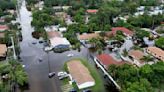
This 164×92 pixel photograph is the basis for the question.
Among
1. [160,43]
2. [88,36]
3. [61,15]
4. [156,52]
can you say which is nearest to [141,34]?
[160,43]

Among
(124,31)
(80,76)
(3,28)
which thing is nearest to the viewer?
(80,76)

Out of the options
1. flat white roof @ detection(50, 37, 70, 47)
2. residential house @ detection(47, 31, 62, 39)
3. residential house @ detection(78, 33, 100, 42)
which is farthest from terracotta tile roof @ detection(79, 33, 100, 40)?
residential house @ detection(47, 31, 62, 39)

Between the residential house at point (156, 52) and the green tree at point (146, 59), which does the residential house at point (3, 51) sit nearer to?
the green tree at point (146, 59)

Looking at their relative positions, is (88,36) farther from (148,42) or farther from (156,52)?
(156,52)

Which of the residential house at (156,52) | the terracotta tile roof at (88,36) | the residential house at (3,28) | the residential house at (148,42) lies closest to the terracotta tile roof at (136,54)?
the residential house at (156,52)

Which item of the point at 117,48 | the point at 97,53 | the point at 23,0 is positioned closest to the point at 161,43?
the point at 117,48

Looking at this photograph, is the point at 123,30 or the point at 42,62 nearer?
the point at 42,62
